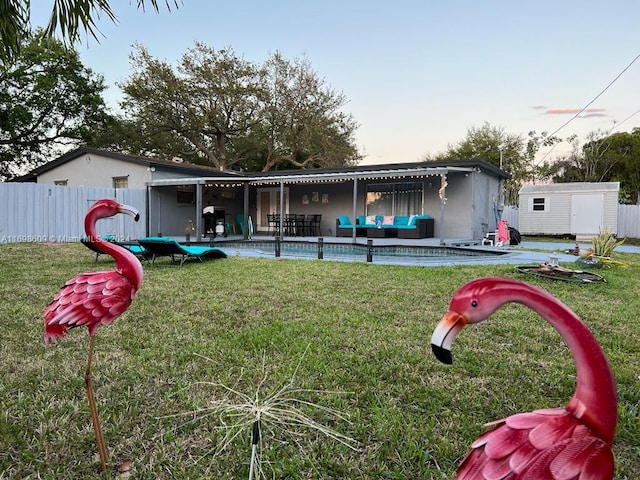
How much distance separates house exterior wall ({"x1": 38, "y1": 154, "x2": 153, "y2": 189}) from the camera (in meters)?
14.9

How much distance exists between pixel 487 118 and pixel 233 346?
32.1m

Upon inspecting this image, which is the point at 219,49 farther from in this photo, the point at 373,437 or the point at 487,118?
the point at 373,437

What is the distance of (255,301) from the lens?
4949mm

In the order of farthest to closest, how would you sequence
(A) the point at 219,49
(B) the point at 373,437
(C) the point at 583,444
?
(A) the point at 219,49, (B) the point at 373,437, (C) the point at 583,444

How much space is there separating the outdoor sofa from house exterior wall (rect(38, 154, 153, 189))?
7.45 m

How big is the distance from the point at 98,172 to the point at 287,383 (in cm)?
1601

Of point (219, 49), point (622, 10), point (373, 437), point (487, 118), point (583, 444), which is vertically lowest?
point (373, 437)

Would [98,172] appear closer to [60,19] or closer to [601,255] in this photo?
[60,19]

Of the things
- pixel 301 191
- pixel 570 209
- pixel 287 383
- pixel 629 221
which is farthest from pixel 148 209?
pixel 629 221

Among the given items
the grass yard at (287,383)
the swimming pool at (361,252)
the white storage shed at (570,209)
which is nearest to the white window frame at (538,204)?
the white storage shed at (570,209)

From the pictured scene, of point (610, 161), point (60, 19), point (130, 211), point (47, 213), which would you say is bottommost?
point (130, 211)

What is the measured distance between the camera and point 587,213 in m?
16.8

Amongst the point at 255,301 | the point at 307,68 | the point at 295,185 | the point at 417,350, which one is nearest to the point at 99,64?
the point at 307,68

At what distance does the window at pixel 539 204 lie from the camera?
1788cm
